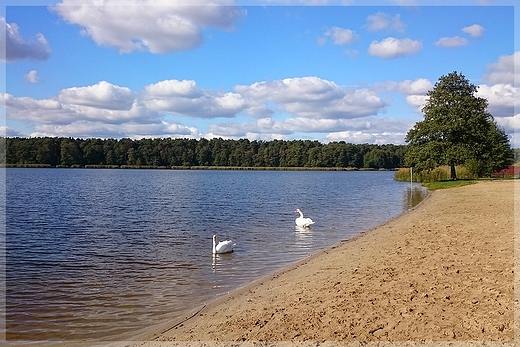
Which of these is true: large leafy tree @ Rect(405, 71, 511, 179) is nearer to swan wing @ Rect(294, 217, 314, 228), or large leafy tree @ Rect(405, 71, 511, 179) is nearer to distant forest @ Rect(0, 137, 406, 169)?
swan wing @ Rect(294, 217, 314, 228)

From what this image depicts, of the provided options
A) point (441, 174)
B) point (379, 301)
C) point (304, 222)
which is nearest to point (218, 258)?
point (304, 222)

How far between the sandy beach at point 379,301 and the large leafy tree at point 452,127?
35002 mm

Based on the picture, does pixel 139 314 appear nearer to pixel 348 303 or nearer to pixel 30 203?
pixel 348 303

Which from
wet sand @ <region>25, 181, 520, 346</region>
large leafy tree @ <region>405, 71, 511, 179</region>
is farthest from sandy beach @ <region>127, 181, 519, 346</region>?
large leafy tree @ <region>405, 71, 511, 179</region>

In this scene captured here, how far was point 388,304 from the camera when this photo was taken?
7598mm

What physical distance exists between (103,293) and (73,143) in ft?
474

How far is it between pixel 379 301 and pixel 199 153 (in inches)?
6254

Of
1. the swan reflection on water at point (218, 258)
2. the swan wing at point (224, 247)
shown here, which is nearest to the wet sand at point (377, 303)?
the swan reflection on water at point (218, 258)

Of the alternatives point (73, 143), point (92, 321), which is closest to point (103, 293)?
point (92, 321)

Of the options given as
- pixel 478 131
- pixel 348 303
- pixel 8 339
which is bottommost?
pixel 8 339

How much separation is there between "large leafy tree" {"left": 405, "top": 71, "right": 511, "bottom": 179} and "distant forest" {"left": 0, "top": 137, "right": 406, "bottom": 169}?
108461 mm

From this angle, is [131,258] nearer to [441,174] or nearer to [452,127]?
[452,127]

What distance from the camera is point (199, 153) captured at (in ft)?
540

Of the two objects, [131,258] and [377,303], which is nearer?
[377,303]
